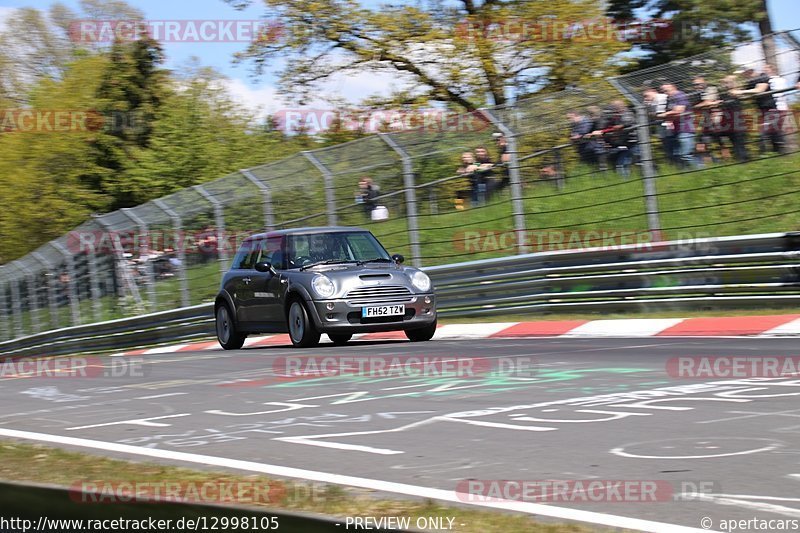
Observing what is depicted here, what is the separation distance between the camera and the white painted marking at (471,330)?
14539mm

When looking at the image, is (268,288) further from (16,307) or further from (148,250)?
(16,307)

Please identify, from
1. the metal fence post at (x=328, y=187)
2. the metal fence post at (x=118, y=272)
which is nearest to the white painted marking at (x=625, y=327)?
the metal fence post at (x=328, y=187)

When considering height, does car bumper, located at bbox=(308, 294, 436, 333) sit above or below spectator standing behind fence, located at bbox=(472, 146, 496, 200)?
below

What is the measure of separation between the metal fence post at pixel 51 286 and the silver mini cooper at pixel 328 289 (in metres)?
13.0

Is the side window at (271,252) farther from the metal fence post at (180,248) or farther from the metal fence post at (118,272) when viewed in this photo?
the metal fence post at (118,272)

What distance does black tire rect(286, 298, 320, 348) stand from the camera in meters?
13.5

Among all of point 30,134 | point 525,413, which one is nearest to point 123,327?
point 525,413

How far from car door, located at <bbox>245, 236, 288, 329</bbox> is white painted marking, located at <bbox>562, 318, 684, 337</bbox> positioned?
11.6ft

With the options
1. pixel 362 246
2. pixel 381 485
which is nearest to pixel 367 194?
pixel 362 246

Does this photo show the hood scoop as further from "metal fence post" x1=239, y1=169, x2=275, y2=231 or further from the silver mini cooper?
"metal fence post" x1=239, y1=169, x2=275, y2=231

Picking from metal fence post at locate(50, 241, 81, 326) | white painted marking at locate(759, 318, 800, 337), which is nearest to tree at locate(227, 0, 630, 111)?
metal fence post at locate(50, 241, 81, 326)

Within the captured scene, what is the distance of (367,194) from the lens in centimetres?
1777

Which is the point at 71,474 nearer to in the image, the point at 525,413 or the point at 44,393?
the point at 525,413

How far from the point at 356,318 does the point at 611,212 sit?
379cm
